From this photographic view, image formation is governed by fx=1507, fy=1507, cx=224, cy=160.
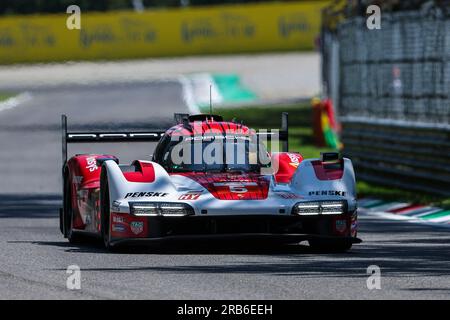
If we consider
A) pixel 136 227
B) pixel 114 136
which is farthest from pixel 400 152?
pixel 136 227

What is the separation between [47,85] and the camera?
2527 inches

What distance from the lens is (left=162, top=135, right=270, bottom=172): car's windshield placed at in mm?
13391

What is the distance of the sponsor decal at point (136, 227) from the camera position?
1238cm

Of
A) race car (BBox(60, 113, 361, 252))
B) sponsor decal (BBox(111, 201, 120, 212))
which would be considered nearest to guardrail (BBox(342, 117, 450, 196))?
race car (BBox(60, 113, 361, 252))

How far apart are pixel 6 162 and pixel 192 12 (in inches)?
1834

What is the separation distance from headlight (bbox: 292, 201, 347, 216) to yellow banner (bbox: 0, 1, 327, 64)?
59451mm

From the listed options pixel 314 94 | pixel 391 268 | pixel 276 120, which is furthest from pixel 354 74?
pixel 314 94

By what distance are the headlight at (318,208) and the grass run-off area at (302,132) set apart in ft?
19.0

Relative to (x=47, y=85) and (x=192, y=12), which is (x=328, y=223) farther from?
(x=192, y=12)

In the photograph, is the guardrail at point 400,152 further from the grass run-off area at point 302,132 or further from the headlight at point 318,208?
the headlight at point 318,208

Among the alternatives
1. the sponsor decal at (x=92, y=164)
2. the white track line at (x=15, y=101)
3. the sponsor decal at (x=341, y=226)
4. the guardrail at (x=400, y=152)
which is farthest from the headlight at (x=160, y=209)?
the white track line at (x=15, y=101)

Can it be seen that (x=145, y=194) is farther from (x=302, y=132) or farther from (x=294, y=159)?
(x=302, y=132)

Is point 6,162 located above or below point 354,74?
below

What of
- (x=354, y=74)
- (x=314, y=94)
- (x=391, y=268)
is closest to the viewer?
(x=391, y=268)
